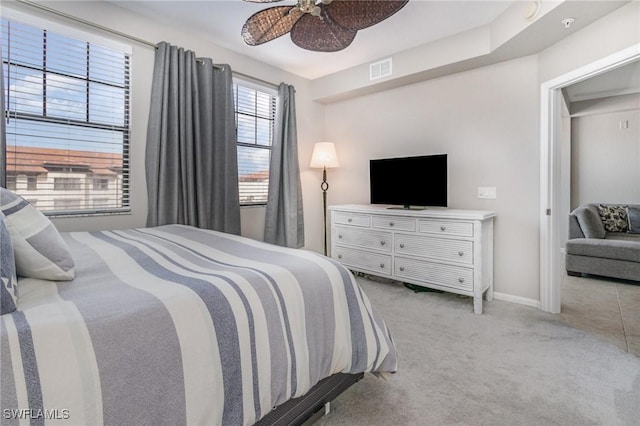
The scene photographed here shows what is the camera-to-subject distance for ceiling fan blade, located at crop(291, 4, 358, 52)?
1914 millimetres

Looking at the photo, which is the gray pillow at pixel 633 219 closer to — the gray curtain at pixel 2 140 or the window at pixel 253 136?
the window at pixel 253 136

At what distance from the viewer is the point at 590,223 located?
389 centimetres

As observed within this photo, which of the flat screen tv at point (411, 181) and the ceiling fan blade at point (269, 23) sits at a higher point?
the ceiling fan blade at point (269, 23)

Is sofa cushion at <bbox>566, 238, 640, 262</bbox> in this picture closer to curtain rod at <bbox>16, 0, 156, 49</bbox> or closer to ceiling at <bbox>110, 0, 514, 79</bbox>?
ceiling at <bbox>110, 0, 514, 79</bbox>

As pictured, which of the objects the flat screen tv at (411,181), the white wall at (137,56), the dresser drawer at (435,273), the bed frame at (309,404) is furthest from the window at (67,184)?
the dresser drawer at (435,273)

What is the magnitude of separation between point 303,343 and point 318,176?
11.3 ft

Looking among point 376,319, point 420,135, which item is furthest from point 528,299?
point 376,319

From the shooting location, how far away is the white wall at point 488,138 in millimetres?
2881

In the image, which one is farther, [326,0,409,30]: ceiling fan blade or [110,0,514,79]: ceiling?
[110,0,514,79]: ceiling

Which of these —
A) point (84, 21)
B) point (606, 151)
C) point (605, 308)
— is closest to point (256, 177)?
point (84, 21)

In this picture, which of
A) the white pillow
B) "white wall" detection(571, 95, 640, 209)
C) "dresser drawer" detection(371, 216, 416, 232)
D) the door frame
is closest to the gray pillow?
"white wall" detection(571, 95, 640, 209)

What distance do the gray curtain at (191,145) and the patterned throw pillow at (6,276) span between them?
184cm

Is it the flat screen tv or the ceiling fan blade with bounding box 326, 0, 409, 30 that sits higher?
the ceiling fan blade with bounding box 326, 0, 409, 30

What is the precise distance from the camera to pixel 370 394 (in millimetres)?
1627
